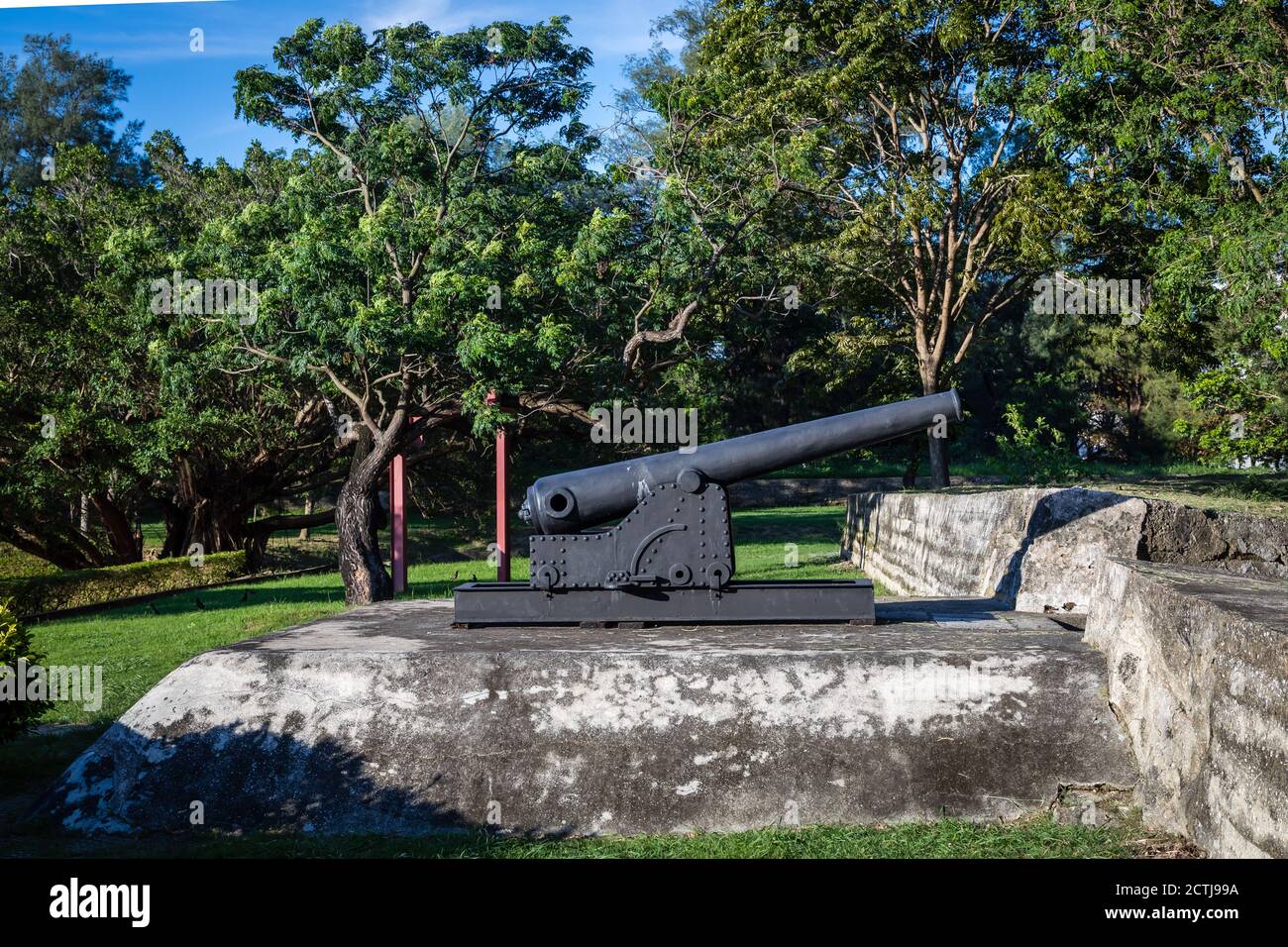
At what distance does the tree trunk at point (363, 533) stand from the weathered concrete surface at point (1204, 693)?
1072cm

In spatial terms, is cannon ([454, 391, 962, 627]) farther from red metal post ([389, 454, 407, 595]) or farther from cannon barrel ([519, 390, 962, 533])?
red metal post ([389, 454, 407, 595])

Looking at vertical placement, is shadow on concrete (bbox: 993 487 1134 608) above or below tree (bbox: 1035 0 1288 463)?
below

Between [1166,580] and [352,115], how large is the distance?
557 inches

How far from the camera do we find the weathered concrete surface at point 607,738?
486cm

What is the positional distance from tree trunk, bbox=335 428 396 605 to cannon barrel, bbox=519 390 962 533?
8.98 m

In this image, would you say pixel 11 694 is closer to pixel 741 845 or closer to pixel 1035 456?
pixel 741 845

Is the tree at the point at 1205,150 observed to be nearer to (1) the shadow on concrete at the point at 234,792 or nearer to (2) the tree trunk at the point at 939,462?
(2) the tree trunk at the point at 939,462

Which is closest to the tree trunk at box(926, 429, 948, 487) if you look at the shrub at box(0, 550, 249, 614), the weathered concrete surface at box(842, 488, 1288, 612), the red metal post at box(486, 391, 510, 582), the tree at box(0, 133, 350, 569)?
the red metal post at box(486, 391, 510, 582)

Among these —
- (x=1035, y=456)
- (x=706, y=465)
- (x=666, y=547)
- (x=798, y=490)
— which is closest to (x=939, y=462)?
(x=1035, y=456)

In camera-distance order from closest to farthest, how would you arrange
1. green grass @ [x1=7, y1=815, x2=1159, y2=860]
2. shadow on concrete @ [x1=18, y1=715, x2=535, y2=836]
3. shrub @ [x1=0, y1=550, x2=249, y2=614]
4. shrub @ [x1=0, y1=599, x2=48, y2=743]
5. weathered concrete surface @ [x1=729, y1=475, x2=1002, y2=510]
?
green grass @ [x1=7, y1=815, x2=1159, y2=860] < shadow on concrete @ [x1=18, y1=715, x2=535, y2=836] < shrub @ [x1=0, y1=599, x2=48, y2=743] < shrub @ [x1=0, y1=550, x2=249, y2=614] < weathered concrete surface @ [x1=729, y1=475, x2=1002, y2=510]

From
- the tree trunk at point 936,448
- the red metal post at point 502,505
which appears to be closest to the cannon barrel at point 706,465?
the red metal post at point 502,505

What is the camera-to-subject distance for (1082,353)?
1570 inches

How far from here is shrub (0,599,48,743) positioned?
6008mm

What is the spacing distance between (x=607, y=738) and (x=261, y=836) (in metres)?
1.56
